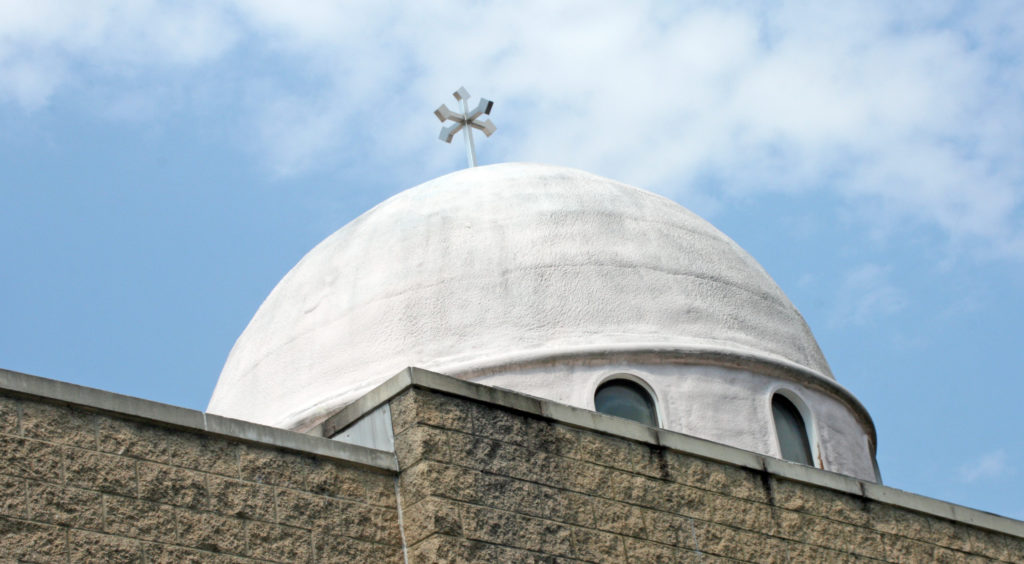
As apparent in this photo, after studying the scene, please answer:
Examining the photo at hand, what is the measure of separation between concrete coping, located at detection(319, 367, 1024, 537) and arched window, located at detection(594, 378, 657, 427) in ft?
7.42

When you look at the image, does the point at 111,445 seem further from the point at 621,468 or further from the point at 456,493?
the point at 621,468

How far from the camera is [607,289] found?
1202 cm

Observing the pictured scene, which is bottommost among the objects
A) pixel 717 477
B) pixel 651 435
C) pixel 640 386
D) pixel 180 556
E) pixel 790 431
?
pixel 180 556

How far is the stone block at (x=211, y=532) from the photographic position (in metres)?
7.03

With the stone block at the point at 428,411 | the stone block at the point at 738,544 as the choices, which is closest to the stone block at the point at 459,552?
the stone block at the point at 428,411

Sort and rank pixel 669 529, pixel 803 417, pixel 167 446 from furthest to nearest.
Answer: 1. pixel 803 417
2. pixel 669 529
3. pixel 167 446

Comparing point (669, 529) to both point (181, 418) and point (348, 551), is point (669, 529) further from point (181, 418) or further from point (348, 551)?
point (181, 418)

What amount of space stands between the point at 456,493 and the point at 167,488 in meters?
1.47

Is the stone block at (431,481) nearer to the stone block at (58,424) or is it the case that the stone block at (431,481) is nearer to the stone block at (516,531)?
the stone block at (516,531)

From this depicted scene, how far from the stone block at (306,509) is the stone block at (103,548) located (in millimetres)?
773

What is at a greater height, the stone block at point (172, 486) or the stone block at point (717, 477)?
the stone block at point (717, 477)

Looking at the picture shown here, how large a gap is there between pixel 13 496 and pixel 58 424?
1.39 ft

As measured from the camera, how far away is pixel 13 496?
6.62 metres

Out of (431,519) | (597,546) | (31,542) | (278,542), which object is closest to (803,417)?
(597,546)
